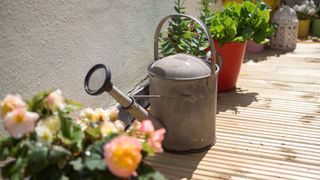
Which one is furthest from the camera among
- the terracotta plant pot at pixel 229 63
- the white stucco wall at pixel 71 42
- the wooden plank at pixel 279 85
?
the wooden plank at pixel 279 85

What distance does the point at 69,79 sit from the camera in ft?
6.73

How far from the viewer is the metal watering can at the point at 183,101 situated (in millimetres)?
2043

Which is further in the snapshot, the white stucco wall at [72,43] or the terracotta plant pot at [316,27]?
the terracotta plant pot at [316,27]

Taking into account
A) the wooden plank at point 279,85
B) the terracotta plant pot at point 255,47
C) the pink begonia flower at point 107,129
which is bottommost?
the wooden plank at point 279,85

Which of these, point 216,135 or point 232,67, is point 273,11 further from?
point 216,135

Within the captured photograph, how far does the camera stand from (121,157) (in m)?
0.96

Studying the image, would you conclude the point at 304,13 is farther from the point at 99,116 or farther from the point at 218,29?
the point at 99,116

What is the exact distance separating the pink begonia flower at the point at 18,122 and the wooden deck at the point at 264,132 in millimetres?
1115

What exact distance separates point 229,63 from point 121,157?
2290 millimetres

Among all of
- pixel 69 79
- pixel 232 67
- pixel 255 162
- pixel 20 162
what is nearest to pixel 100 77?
pixel 69 79

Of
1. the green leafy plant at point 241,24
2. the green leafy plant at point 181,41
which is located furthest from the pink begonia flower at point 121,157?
the green leafy plant at point 241,24

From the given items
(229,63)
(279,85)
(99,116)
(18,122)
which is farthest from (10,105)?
(279,85)

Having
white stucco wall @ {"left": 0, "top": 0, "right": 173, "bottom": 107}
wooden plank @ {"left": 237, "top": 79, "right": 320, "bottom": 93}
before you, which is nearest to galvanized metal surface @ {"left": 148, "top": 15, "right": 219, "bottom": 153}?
white stucco wall @ {"left": 0, "top": 0, "right": 173, "bottom": 107}

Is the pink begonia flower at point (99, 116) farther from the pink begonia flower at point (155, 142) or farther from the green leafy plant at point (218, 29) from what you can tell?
the green leafy plant at point (218, 29)
